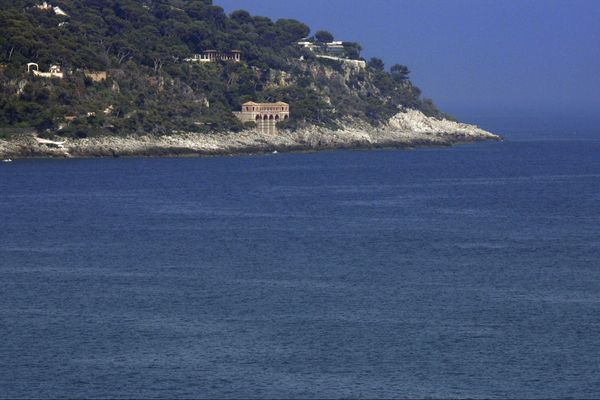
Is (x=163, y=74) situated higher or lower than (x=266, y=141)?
higher

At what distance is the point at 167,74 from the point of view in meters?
113

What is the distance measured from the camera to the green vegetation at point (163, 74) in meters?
97.5

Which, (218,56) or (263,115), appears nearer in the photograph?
(263,115)

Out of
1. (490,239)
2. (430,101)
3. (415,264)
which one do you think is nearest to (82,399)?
(415,264)

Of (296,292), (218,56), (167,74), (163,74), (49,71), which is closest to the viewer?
(296,292)

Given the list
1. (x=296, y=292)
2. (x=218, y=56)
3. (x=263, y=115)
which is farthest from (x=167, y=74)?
(x=296, y=292)

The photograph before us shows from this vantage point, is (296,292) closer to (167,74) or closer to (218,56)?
(167,74)

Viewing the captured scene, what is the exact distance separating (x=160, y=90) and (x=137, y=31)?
11.4 meters

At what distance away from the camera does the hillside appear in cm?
9738

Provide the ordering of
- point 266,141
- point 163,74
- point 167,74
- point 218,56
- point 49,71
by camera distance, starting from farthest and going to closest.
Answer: point 218,56 < point 167,74 < point 163,74 < point 266,141 < point 49,71

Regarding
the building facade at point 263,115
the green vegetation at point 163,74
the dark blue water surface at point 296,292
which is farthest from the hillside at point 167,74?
the dark blue water surface at point 296,292

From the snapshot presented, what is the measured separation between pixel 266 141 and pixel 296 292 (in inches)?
2728

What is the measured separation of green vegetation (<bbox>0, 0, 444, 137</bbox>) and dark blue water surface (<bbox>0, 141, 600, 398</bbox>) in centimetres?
2770

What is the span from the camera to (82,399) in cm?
2638
